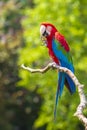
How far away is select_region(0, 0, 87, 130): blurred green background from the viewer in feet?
33.2

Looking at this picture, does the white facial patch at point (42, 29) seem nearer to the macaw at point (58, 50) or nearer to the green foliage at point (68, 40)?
the macaw at point (58, 50)

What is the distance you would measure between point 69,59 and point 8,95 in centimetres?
795

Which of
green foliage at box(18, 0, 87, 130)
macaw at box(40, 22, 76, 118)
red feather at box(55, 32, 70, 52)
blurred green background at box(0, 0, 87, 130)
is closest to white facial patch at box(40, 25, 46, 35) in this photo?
macaw at box(40, 22, 76, 118)

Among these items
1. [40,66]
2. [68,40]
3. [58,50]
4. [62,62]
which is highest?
[68,40]

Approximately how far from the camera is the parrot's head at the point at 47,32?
12.9ft

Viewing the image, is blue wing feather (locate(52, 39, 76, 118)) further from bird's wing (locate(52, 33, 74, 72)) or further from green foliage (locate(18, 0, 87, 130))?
green foliage (locate(18, 0, 87, 130))

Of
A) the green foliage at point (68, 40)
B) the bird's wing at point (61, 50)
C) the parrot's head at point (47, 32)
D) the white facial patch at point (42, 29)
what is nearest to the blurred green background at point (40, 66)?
the green foliage at point (68, 40)

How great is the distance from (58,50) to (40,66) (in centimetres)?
653

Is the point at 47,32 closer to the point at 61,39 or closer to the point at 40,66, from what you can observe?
the point at 61,39

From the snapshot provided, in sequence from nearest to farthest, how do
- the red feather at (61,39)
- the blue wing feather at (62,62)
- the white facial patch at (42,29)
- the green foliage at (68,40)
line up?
1. the white facial patch at (42,29)
2. the blue wing feather at (62,62)
3. the red feather at (61,39)
4. the green foliage at (68,40)

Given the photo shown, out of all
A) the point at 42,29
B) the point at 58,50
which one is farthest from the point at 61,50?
the point at 42,29

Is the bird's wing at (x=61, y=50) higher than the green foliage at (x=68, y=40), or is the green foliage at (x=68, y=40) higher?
the green foliage at (x=68, y=40)

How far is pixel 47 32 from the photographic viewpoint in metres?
4.06

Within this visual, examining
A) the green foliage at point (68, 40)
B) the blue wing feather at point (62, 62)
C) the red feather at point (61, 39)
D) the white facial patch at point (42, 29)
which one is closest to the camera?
the white facial patch at point (42, 29)
